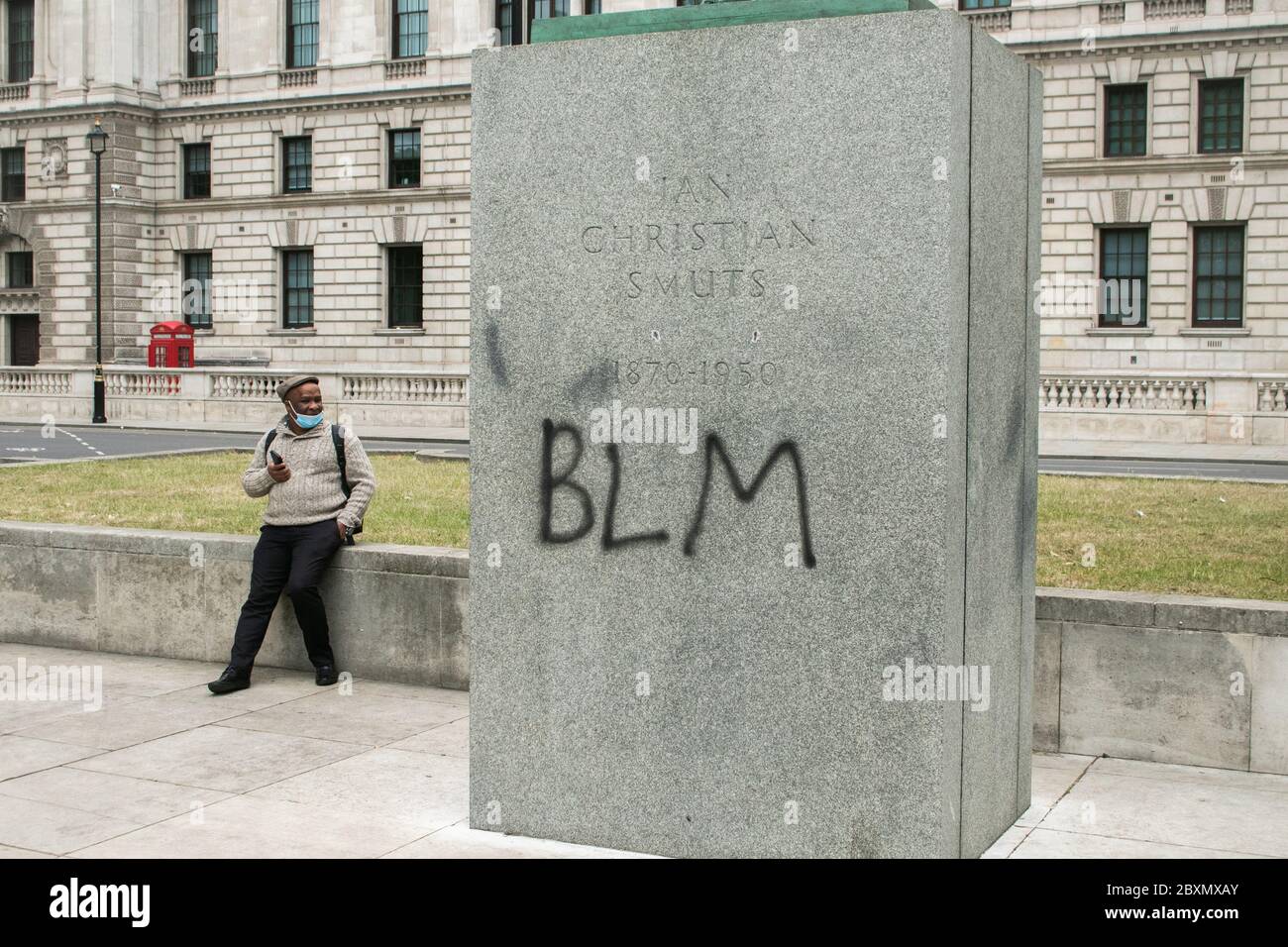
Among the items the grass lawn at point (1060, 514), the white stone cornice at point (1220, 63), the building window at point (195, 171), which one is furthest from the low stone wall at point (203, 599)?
the building window at point (195, 171)

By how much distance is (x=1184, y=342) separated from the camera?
38.5m

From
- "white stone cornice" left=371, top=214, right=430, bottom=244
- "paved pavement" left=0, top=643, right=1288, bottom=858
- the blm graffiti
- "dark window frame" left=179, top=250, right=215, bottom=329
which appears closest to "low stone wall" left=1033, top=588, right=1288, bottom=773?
"paved pavement" left=0, top=643, right=1288, bottom=858

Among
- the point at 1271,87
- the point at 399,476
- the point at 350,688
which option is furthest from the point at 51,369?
the point at 350,688

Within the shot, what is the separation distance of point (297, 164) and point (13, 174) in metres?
11.1

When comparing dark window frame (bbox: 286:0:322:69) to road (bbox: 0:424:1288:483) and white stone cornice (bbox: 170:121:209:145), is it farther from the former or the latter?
road (bbox: 0:424:1288:483)

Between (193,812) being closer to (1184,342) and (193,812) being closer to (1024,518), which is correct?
(1024,518)

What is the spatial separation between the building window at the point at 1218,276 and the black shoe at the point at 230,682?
3502 cm

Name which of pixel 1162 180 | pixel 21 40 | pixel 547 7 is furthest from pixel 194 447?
pixel 21 40

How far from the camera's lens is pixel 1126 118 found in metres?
39.2

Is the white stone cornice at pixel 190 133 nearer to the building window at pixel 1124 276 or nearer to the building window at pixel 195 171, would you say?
the building window at pixel 195 171

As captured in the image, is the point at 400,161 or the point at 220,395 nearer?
the point at 220,395

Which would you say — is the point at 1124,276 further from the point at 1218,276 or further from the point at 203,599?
the point at 203,599

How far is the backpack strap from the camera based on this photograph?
8812mm
